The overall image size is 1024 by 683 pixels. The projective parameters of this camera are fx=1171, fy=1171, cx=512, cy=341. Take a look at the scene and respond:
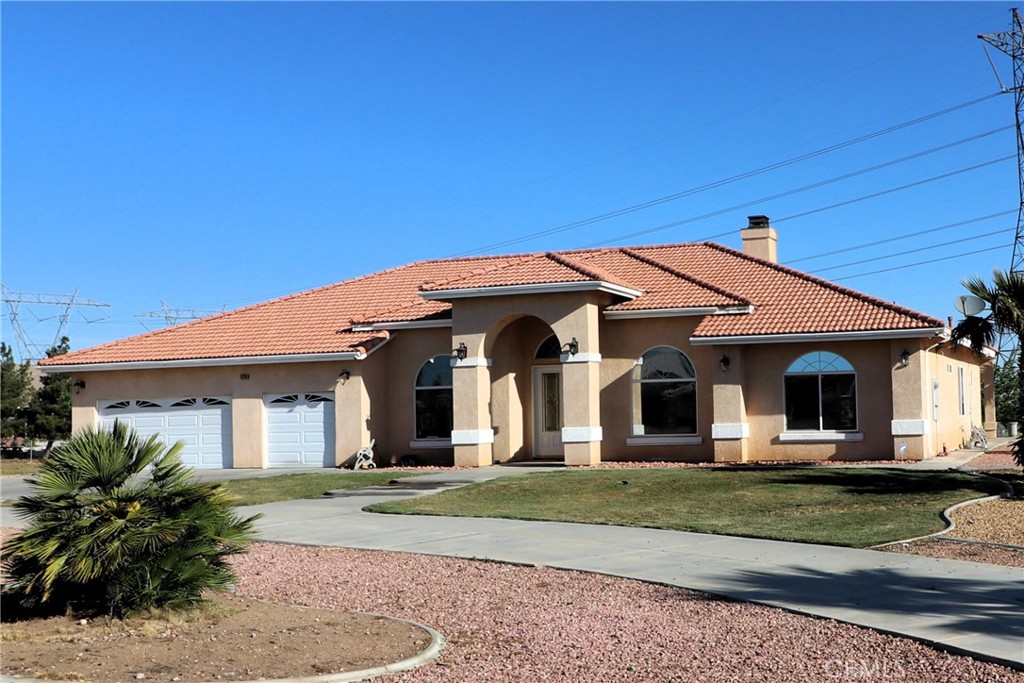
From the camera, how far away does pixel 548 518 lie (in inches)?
693

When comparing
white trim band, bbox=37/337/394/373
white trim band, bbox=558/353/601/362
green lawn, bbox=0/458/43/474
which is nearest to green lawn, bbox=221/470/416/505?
white trim band, bbox=37/337/394/373

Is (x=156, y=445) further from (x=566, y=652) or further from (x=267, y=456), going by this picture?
(x=267, y=456)

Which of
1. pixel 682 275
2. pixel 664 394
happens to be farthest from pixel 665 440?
pixel 682 275

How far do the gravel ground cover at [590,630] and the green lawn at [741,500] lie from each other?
4.18 m

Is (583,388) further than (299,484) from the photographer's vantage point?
Yes

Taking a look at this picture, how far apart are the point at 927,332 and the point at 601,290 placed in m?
7.11

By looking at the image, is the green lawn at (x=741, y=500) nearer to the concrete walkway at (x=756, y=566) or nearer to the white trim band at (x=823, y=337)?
the concrete walkway at (x=756, y=566)

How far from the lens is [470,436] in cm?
2772

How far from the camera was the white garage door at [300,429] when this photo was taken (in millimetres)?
29953

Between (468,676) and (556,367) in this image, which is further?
(556,367)

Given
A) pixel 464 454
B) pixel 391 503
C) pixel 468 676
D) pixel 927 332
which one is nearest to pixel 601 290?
pixel 464 454

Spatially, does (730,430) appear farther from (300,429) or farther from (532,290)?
(300,429)

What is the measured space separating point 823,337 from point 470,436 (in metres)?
8.41

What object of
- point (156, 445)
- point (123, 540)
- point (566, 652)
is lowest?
point (566, 652)
